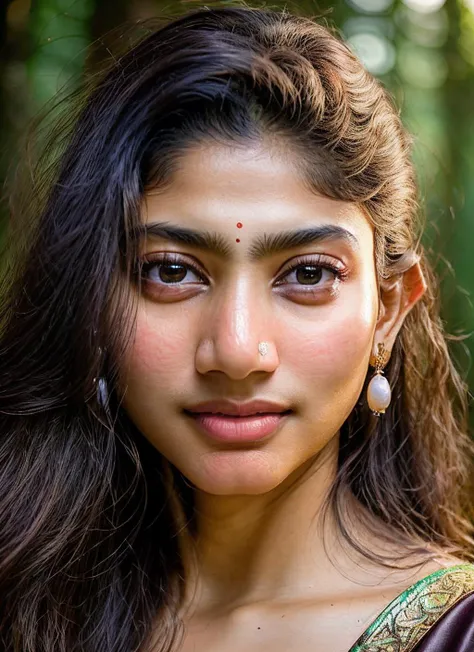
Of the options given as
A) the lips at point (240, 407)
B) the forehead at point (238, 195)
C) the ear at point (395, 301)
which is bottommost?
the lips at point (240, 407)

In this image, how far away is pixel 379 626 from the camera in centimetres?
183

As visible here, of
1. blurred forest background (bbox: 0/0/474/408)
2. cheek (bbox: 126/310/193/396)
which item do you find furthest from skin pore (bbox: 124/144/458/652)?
blurred forest background (bbox: 0/0/474/408)

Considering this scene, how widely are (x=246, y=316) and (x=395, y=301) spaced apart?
0.45m

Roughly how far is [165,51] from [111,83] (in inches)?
5.5

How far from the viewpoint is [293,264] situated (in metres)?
1.83

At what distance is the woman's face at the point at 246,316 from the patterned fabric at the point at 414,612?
12.3 inches

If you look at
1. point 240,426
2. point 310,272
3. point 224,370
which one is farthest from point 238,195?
point 240,426

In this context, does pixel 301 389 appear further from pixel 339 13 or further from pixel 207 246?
pixel 339 13

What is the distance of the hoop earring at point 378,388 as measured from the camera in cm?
203

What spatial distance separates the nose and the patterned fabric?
499 mm

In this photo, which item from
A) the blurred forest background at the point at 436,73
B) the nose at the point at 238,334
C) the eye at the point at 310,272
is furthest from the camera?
the blurred forest background at the point at 436,73

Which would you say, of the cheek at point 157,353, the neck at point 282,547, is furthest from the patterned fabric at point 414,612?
the cheek at point 157,353

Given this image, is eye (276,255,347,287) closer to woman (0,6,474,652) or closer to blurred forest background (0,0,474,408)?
woman (0,6,474,652)

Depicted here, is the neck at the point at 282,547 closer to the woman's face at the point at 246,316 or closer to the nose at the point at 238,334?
the woman's face at the point at 246,316
